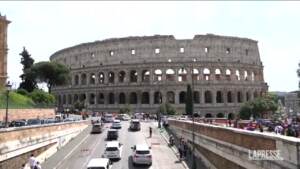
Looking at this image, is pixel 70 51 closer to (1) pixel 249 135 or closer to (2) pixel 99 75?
(2) pixel 99 75

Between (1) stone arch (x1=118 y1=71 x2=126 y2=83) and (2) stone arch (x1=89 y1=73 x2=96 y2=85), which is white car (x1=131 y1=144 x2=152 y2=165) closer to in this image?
(1) stone arch (x1=118 y1=71 x2=126 y2=83)

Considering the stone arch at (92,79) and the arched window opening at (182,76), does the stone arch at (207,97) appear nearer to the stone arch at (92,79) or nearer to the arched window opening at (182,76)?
the arched window opening at (182,76)

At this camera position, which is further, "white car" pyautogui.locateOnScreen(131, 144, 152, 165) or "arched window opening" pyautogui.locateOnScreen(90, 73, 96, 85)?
"arched window opening" pyautogui.locateOnScreen(90, 73, 96, 85)

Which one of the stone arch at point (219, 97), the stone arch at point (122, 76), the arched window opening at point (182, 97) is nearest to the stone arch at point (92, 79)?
the stone arch at point (122, 76)

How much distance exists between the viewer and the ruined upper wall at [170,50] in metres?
98.6

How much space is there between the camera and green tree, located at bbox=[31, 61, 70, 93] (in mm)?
104312

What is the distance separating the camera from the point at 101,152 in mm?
38938

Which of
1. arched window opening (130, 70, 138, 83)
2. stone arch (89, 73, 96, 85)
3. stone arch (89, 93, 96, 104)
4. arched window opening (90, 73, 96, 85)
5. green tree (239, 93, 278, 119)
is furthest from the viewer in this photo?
arched window opening (90, 73, 96, 85)

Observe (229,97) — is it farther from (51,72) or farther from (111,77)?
(51,72)

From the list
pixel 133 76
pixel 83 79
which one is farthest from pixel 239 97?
pixel 83 79

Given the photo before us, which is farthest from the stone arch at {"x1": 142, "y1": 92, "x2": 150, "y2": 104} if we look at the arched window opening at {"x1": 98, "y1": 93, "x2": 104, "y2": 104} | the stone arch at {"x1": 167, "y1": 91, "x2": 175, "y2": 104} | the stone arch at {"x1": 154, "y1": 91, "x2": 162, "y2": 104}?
the arched window opening at {"x1": 98, "y1": 93, "x2": 104, "y2": 104}

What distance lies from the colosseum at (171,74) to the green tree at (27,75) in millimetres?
10078

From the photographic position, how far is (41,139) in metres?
35.7

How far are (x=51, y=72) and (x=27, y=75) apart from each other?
5372 millimetres
